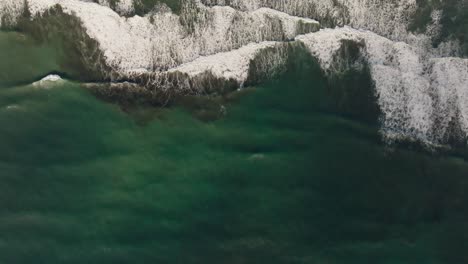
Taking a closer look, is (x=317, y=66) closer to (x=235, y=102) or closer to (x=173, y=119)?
(x=235, y=102)

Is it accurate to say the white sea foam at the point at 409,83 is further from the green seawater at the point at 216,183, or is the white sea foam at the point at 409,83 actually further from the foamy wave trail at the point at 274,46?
the green seawater at the point at 216,183

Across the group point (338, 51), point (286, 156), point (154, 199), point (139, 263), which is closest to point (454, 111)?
point (338, 51)

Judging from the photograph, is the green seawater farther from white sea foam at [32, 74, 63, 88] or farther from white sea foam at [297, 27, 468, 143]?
white sea foam at [297, 27, 468, 143]

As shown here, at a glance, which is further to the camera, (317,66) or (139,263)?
(317,66)

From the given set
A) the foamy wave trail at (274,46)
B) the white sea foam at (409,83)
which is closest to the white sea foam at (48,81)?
the foamy wave trail at (274,46)

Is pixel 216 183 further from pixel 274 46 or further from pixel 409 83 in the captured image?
pixel 409 83

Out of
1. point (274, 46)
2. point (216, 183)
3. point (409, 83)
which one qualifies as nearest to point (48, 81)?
point (216, 183)

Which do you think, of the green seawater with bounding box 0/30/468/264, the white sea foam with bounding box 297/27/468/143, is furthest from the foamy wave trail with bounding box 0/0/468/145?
the green seawater with bounding box 0/30/468/264
